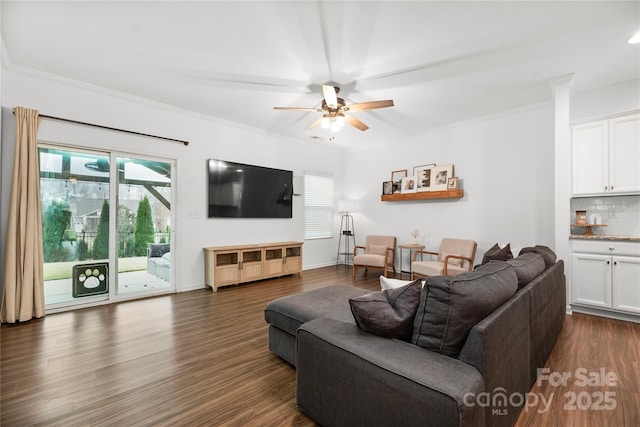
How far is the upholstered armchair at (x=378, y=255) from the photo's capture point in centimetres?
509

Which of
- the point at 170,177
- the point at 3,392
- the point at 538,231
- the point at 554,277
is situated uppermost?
the point at 170,177

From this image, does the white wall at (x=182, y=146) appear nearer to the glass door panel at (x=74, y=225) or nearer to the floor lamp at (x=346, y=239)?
the glass door panel at (x=74, y=225)

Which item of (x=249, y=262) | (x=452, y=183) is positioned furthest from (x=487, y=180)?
(x=249, y=262)

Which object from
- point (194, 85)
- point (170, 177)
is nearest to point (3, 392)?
point (170, 177)

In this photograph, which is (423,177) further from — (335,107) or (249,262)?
(249,262)

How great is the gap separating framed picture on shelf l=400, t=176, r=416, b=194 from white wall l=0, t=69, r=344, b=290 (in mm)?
1861

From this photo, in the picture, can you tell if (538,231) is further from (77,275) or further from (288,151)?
(77,275)

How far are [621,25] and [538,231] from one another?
8.66 ft

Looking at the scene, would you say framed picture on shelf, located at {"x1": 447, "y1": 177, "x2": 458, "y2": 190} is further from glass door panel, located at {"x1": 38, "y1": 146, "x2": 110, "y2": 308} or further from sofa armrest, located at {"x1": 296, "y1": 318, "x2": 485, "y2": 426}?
glass door panel, located at {"x1": 38, "y1": 146, "x2": 110, "y2": 308}

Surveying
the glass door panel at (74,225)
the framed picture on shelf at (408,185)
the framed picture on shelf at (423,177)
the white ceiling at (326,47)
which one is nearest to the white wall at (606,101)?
the white ceiling at (326,47)

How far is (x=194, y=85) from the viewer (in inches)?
140

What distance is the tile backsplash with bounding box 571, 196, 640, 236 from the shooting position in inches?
134

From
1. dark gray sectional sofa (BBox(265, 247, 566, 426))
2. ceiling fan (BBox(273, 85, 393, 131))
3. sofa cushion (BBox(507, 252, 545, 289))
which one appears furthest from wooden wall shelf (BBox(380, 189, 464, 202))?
dark gray sectional sofa (BBox(265, 247, 566, 426))

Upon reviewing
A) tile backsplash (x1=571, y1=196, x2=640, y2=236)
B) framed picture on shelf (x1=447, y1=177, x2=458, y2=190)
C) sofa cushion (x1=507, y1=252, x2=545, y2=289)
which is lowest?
sofa cushion (x1=507, y1=252, x2=545, y2=289)
